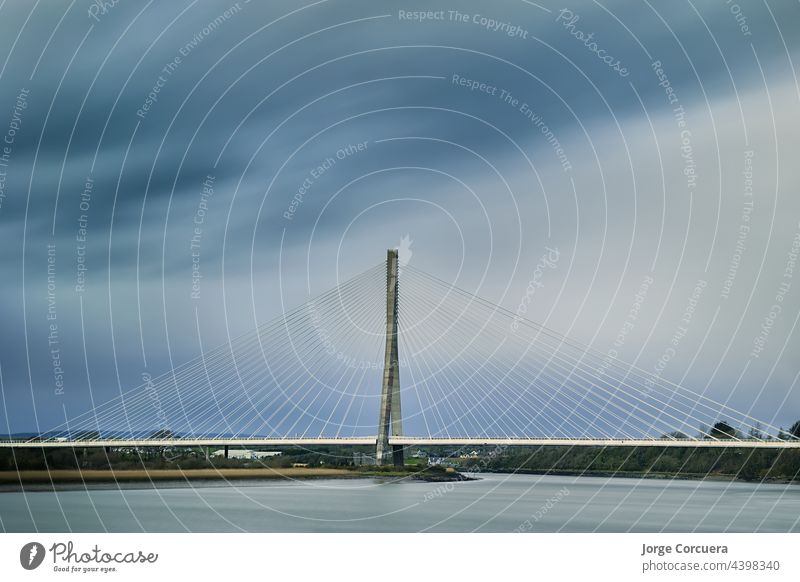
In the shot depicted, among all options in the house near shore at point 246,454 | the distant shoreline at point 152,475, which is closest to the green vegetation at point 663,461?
the distant shoreline at point 152,475

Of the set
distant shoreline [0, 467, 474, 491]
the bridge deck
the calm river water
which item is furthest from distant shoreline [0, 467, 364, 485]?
the bridge deck

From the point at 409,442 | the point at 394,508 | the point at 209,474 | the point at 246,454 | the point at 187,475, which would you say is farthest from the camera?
the point at 246,454

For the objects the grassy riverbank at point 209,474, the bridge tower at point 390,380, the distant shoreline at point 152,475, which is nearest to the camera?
the distant shoreline at point 152,475

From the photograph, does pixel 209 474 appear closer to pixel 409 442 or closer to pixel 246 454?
pixel 246 454

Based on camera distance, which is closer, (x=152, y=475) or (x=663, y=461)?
(x=152, y=475)

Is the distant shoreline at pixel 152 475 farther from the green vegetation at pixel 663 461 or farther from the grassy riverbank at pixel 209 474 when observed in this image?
the green vegetation at pixel 663 461

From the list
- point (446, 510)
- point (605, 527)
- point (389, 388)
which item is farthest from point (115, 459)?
point (605, 527)

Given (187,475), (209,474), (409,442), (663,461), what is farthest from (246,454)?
(663,461)
